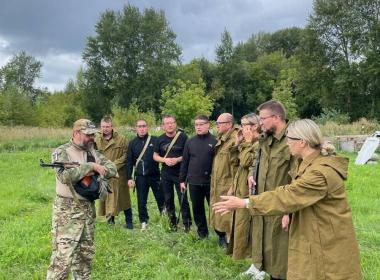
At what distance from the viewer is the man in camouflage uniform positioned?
4.67 m

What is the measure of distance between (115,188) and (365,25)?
1321 inches

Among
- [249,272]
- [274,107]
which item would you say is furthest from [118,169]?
[274,107]

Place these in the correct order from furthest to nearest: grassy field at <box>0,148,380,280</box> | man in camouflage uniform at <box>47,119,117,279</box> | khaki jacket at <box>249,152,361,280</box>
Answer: grassy field at <box>0,148,380,280</box>
man in camouflage uniform at <box>47,119,117,279</box>
khaki jacket at <box>249,152,361,280</box>

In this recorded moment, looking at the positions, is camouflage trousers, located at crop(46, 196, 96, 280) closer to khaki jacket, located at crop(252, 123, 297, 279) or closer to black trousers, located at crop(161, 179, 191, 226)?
khaki jacket, located at crop(252, 123, 297, 279)

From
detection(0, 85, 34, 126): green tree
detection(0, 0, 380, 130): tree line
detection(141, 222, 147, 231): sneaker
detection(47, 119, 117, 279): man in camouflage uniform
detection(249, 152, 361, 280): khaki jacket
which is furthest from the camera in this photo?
detection(0, 0, 380, 130): tree line

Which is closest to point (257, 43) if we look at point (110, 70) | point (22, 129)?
point (110, 70)

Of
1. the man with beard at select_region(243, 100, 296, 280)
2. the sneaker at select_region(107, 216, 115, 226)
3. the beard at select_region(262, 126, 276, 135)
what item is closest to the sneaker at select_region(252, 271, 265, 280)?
the man with beard at select_region(243, 100, 296, 280)

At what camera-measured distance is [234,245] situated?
5.22 metres

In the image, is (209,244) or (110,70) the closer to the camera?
(209,244)

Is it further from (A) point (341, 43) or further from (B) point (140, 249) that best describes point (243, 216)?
(A) point (341, 43)

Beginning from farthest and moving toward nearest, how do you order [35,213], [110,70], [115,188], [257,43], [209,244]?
[257,43] < [110,70] < [35,213] < [115,188] < [209,244]

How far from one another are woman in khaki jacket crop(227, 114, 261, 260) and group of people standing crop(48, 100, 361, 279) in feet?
0.04

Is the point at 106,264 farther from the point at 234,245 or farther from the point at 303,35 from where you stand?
the point at 303,35

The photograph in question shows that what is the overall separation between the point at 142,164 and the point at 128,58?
39894mm
